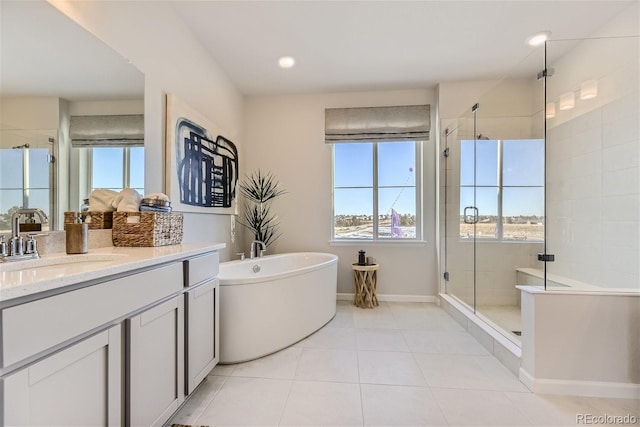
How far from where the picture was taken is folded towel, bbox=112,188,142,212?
5.07 ft

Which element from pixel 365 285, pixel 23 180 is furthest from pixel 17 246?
pixel 365 285

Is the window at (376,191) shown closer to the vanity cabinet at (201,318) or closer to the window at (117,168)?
the vanity cabinet at (201,318)

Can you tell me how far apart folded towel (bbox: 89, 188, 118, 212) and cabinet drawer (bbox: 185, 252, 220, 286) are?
22.7 inches

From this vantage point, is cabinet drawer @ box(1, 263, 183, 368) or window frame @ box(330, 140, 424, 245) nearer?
cabinet drawer @ box(1, 263, 183, 368)

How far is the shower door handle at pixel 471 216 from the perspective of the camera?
3.04 m

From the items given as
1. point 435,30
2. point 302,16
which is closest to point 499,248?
point 435,30

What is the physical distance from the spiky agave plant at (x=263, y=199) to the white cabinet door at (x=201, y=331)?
181 centimetres

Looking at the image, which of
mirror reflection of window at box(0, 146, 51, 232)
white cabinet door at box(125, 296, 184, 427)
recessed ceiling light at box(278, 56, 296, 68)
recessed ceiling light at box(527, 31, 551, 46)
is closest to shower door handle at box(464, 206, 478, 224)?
recessed ceiling light at box(527, 31, 551, 46)

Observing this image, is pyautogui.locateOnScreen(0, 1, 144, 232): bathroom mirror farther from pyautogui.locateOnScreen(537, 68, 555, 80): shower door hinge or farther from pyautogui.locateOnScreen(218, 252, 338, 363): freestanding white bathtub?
pyautogui.locateOnScreen(537, 68, 555, 80): shower door hinge

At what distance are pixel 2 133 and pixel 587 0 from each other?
3598 millimetres

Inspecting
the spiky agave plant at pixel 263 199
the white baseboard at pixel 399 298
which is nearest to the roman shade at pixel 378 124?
the spiky agave plant at pixel 263 199

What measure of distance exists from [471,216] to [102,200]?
3288mm

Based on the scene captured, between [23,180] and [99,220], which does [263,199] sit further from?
[23,180]

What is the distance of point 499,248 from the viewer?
115 inches
